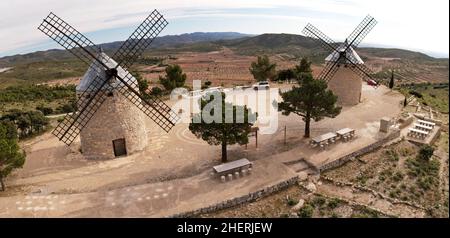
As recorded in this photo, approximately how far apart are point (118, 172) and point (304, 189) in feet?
33.1

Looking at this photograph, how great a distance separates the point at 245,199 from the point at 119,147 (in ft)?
29.4

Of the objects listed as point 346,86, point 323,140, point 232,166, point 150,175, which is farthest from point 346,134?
point 150,175

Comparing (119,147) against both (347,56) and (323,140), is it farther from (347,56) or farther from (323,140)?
(347,56)

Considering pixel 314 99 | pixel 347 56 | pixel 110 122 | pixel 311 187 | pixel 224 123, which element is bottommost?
pixel 311 187

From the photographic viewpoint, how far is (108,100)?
18.5 metres

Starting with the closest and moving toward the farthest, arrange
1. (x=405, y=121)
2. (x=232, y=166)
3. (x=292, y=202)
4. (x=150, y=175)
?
1. (x=292, y=202)
2. (x=232, y=166)
3. (x=150, y=175)
4. (x=405, y=121)

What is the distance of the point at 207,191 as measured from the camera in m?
15.7

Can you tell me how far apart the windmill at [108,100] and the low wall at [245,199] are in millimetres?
6066

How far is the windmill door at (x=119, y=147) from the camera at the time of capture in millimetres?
19656

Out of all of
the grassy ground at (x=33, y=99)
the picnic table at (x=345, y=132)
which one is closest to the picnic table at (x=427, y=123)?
the picnic table at (x=345, y=132)

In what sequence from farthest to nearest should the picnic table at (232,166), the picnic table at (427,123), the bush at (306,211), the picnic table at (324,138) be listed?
the picnic table at (427,123)
the picnic table at (324,138)
the picnic table at (232,166)
the bush at (306,211)

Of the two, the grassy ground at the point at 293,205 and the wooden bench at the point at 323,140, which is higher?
the wooden bench at the point at 323,140

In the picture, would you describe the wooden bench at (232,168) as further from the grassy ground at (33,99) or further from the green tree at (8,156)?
the grassy ground at (33,99)

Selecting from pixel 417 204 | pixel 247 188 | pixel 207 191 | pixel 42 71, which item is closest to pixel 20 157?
pixel 207 191
